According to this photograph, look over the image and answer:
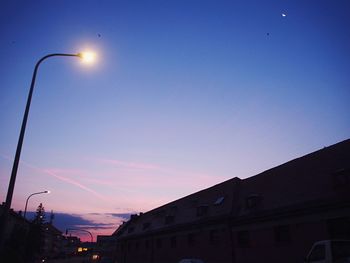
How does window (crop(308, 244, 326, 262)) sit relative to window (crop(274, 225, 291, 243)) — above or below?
below

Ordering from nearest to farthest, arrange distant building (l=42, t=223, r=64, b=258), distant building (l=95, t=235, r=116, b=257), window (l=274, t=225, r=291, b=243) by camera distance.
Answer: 1. window (l=274, t=225, r=291, b=243)
2. distant building (l=95, t=235, r=116, b=257)
3. distant building (l=42, t=223, r=64, b=258)

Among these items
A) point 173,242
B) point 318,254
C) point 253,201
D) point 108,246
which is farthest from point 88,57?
point 108,246

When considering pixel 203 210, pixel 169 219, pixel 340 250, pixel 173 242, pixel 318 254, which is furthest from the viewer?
pixel 169 219

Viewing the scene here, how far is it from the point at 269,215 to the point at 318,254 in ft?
Answer: 47.8

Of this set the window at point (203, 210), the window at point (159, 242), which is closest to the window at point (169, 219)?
the window at point (159, 242)

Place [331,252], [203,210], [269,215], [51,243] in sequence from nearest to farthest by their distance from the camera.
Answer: [331,252] < [269,215] < [203,210] < [51,243]

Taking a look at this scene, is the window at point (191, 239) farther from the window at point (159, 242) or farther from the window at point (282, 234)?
the window at point (282, 234)

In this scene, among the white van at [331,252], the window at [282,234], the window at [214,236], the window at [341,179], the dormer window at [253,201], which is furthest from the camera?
the window at [214,236]

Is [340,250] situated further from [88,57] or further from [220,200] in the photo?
[220,200]

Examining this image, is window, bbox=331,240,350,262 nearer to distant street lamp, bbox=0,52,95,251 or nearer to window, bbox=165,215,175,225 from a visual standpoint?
distant street lamp, bbox=0,52,95,251

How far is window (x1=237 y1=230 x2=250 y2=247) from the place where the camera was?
30.6m

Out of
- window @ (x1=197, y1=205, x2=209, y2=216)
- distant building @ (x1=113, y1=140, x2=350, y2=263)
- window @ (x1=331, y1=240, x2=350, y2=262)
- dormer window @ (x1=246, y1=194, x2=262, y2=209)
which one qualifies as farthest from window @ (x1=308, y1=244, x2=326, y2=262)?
window @ (x1=197, y1=205, x2=209, y2=216)

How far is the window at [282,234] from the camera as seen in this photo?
26.1 meters

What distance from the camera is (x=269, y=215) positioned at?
27594mm
